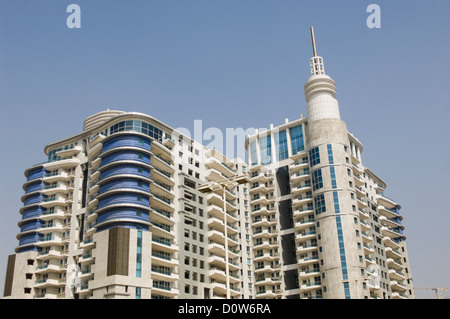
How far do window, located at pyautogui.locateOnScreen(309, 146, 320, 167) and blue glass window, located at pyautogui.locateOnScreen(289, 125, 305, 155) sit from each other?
647 cm

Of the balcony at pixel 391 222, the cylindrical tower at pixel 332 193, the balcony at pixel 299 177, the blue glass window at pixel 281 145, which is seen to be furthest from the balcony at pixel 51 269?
the balcony at pixel 391 222

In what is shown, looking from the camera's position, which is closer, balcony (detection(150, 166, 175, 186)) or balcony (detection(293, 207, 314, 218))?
balcony (detection(150, 166, 175, 186))

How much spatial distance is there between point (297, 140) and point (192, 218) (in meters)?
33.6

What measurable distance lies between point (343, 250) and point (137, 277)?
1587 inches

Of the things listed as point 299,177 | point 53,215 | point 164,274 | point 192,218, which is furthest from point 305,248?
point 53,215

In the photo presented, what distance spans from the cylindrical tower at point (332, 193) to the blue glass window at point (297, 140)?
2.10m

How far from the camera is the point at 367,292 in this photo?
8969 centimetres

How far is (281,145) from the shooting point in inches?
4414

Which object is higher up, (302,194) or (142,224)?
(302,194)

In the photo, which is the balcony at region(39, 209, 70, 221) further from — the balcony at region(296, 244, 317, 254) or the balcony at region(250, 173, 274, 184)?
the balcony at region(296, 244, 317, 254)

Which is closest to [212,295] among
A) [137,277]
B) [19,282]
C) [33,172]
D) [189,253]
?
[189,253]

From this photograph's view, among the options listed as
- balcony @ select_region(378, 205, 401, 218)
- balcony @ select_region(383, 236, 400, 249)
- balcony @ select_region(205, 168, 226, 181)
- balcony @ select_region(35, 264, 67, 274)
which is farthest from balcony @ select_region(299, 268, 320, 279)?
balcony @ select_region(35, 264, 67, 274)

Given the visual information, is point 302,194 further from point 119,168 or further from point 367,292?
point 119,168

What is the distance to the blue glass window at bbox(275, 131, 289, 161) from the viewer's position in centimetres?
11088
